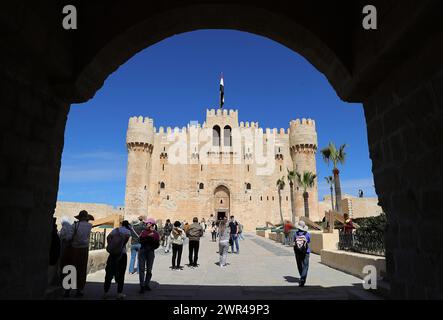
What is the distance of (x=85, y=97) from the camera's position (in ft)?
12.0

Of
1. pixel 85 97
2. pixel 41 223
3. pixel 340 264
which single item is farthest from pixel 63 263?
pixel 340 264

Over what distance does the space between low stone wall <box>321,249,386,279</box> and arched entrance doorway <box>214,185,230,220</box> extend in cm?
3184

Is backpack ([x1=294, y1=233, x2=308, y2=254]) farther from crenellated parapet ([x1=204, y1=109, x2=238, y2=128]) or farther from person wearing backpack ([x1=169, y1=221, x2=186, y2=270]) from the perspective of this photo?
crenellated parapet ([x1=204, y1=109, x2=238, y2=128])

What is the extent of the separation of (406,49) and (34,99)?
360cm

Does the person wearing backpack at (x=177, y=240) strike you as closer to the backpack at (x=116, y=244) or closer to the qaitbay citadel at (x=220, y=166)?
the backpack at (x=116, y=244)

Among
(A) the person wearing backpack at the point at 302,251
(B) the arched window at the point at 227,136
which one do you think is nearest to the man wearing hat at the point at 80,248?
(A) the person wearing backpack at the point at 302,251

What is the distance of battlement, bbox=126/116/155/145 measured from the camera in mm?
39562

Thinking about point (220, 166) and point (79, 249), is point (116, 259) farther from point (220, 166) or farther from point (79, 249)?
point (220, 166)

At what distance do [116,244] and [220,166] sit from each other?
119 feet

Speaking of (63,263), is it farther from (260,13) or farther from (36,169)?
(260,13)

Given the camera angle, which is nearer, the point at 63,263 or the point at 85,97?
the point at 85,97

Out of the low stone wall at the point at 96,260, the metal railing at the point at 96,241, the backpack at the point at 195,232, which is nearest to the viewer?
the low stone wall at the point at 96,260

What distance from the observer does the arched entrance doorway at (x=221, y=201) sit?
4097 cm

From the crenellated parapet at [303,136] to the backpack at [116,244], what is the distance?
38430 mm
